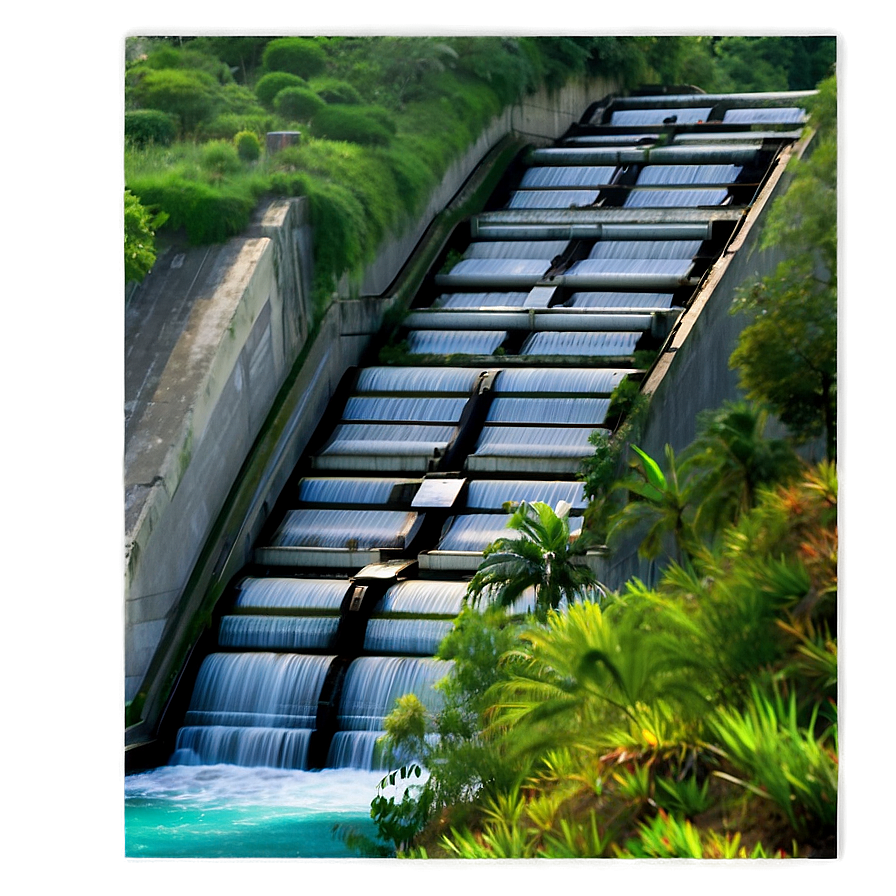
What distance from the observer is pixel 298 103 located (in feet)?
47.4

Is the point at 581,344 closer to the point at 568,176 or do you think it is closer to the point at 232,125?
the point at 232,125

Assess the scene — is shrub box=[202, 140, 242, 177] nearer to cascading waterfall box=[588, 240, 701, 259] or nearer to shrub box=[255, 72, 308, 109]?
shrub box=[255, 72, 308, 109]

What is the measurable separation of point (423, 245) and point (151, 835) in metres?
9.99

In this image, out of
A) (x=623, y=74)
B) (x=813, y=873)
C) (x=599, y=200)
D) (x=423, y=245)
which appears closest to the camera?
(x=813, y=873)

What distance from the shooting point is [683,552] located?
27.5 feet

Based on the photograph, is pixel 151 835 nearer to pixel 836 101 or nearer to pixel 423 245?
pixel 836 101

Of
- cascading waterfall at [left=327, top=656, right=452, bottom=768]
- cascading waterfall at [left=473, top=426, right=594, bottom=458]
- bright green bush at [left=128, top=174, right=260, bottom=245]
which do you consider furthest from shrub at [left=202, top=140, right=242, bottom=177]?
cascading waterfall at [left=327, top=656, right=452, bottom=768]

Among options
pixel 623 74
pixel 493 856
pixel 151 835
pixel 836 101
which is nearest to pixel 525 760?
pixel 493 856

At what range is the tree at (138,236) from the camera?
11969mm

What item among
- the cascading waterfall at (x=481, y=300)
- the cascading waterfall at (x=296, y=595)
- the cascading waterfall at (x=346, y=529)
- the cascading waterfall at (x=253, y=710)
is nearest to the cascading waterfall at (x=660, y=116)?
the cascading waterfall at (x=481, y=300)

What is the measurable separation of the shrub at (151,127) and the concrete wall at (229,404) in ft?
3.85

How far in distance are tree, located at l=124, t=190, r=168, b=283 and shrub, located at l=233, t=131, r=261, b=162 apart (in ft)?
5.11

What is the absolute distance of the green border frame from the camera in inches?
294

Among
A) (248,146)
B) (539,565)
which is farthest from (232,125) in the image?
(539,565)
